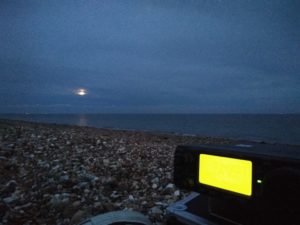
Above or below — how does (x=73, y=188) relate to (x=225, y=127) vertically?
below

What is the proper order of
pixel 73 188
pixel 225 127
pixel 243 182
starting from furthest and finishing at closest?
pixel 225 127 < pixel 73 188 < pixel 243 182

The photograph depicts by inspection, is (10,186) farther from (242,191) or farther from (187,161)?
(242,191)

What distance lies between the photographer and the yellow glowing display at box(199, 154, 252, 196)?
1.10 metres

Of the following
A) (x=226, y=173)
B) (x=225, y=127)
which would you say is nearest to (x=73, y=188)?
(x=226, y=173)

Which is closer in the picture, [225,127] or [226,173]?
[226,173]

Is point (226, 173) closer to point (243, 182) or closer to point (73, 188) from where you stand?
point (243, 182)

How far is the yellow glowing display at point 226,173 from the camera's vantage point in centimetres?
110

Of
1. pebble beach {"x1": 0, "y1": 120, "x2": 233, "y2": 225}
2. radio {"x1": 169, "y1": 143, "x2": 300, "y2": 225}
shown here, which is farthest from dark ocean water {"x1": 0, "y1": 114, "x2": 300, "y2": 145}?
radio {"x1": 169, "y1": 143, "x2": 300, "y2": 225}

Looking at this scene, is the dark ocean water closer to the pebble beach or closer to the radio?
the pebble beach

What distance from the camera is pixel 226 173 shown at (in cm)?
119

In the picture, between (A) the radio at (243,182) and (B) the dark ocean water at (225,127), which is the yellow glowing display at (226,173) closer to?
(A) the radio at (243,182)

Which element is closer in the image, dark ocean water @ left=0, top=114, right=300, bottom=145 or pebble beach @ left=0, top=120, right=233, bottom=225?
pebble beach @ left=0, top=120, right=233, bottom=225

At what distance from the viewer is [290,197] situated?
91cm

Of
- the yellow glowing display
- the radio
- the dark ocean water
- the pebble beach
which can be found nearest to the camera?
the radio
